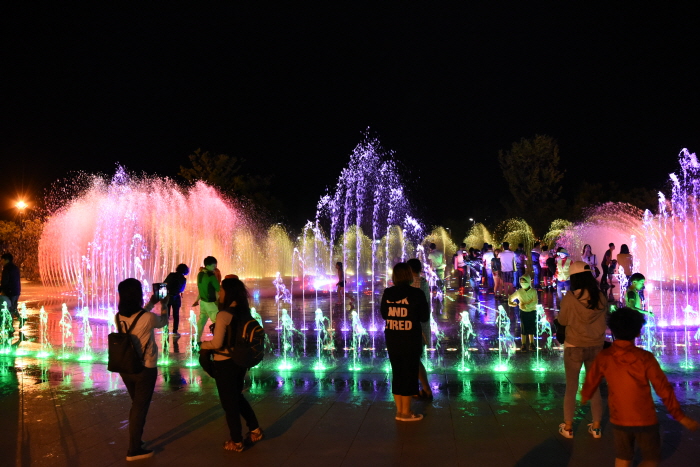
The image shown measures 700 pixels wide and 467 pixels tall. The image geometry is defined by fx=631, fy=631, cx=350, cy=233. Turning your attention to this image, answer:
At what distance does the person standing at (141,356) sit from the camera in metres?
5.00

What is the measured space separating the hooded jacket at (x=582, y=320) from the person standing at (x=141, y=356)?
3.44 metres

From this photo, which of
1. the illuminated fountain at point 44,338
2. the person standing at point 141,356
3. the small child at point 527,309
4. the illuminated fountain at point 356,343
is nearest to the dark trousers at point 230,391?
the person standing at point 141,356

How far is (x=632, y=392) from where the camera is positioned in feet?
12.4

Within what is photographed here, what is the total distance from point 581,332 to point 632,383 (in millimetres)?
1542

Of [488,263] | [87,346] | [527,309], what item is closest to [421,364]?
[527,309]

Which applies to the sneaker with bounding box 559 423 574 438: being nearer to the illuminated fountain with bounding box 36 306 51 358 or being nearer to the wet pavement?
the wet pavement

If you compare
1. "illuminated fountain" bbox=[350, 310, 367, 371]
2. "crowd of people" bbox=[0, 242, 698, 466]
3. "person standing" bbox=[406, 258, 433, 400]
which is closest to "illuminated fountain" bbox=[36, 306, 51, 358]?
"illuminated fountain" bbox=[350, 310, 367, 371]

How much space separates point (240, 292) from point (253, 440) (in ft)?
4.27

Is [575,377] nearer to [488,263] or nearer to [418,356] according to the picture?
[418,356]

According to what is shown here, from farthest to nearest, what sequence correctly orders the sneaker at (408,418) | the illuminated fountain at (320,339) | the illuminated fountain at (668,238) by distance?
the illuminated fountain at (668,238), the illuminated fountain at (320,339), the sneaker at (408,418)

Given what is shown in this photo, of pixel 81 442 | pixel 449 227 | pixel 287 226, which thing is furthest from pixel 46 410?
Result: pixel 449 227

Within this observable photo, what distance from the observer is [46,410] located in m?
6.62

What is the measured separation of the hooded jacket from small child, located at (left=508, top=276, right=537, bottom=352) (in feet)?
12.4

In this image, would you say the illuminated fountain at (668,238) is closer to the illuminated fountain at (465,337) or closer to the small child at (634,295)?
the illuminated fountain at (465,337)
